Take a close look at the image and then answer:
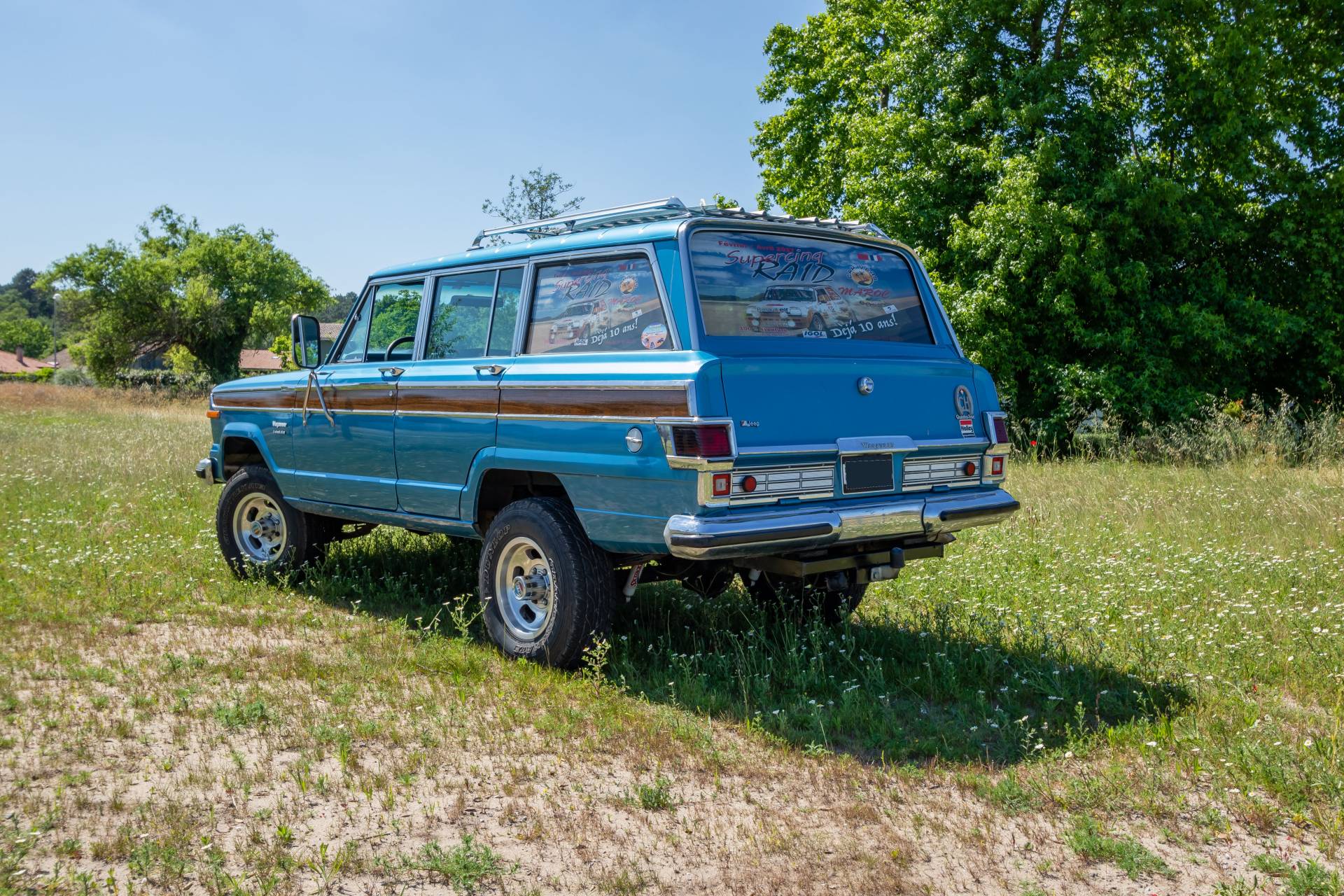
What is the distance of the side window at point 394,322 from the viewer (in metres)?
6.55

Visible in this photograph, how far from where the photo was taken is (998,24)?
58.7 feet

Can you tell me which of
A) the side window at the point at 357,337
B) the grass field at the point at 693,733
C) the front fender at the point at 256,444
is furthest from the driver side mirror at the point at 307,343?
the grass field at the point at 693,733

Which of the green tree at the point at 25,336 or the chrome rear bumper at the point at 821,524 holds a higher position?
the green tree at the point at 25,336

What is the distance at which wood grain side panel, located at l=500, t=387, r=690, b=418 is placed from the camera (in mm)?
4625

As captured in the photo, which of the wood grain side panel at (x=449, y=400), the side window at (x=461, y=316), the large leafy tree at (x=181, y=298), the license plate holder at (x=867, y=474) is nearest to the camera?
the license plate holder at (x=867, y=474)

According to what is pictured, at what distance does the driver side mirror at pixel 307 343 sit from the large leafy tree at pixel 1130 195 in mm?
11822

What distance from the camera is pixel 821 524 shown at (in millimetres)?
4738

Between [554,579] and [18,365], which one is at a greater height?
Answer: [18,365]

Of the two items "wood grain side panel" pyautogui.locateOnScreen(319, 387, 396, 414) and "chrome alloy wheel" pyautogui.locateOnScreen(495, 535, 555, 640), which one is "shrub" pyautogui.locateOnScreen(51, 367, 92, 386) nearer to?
"wood grain side panel" pyautogui.locateOnScreen(319, 387, 396, 414)

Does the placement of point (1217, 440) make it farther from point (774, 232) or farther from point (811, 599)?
point (774, 232)

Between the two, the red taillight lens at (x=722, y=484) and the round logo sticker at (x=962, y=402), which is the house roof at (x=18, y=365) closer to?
the round logo sticker at (x=962, y=402)

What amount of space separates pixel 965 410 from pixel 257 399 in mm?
4823

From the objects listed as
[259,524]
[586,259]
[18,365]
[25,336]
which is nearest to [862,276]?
A: [586,259]

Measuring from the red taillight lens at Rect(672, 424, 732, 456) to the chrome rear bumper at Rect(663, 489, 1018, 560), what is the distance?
280 millimetres
